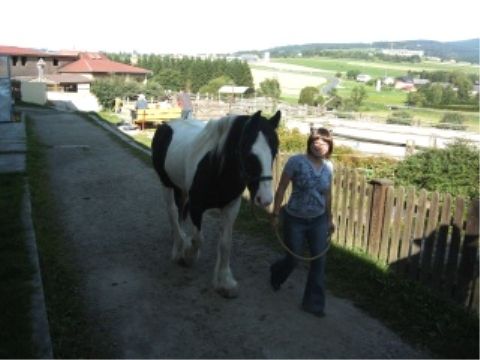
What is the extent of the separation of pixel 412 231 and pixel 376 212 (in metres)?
0.61

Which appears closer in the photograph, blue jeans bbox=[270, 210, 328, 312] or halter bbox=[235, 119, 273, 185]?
halter bbox=[235, 119, 273, 185]

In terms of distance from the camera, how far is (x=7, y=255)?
5.46 m

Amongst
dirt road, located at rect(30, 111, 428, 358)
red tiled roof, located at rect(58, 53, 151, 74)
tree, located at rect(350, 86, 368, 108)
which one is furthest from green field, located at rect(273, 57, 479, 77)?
dirt road, located at rect(30, 111, 428, 358)

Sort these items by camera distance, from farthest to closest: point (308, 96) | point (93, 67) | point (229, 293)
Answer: point (308, 96) < point (93, 67) < point (229, 293)

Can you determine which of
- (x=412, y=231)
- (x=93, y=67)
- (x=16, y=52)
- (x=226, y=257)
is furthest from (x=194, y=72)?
(x=226, y=257)

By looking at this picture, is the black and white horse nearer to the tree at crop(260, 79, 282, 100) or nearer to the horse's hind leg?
the horse's hind leg

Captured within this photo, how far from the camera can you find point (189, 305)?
15.5ft

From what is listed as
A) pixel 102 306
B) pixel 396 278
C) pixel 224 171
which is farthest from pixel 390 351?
pixel 102 306

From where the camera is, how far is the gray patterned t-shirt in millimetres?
4340

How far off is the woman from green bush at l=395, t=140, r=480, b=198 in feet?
19.4

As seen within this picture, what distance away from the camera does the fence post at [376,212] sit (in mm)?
6023

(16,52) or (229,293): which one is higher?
(16,52)

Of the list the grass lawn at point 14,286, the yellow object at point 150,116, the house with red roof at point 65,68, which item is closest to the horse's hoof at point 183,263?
the grass lawn at point 14,286

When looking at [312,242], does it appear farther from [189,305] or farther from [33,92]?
[33,92]
